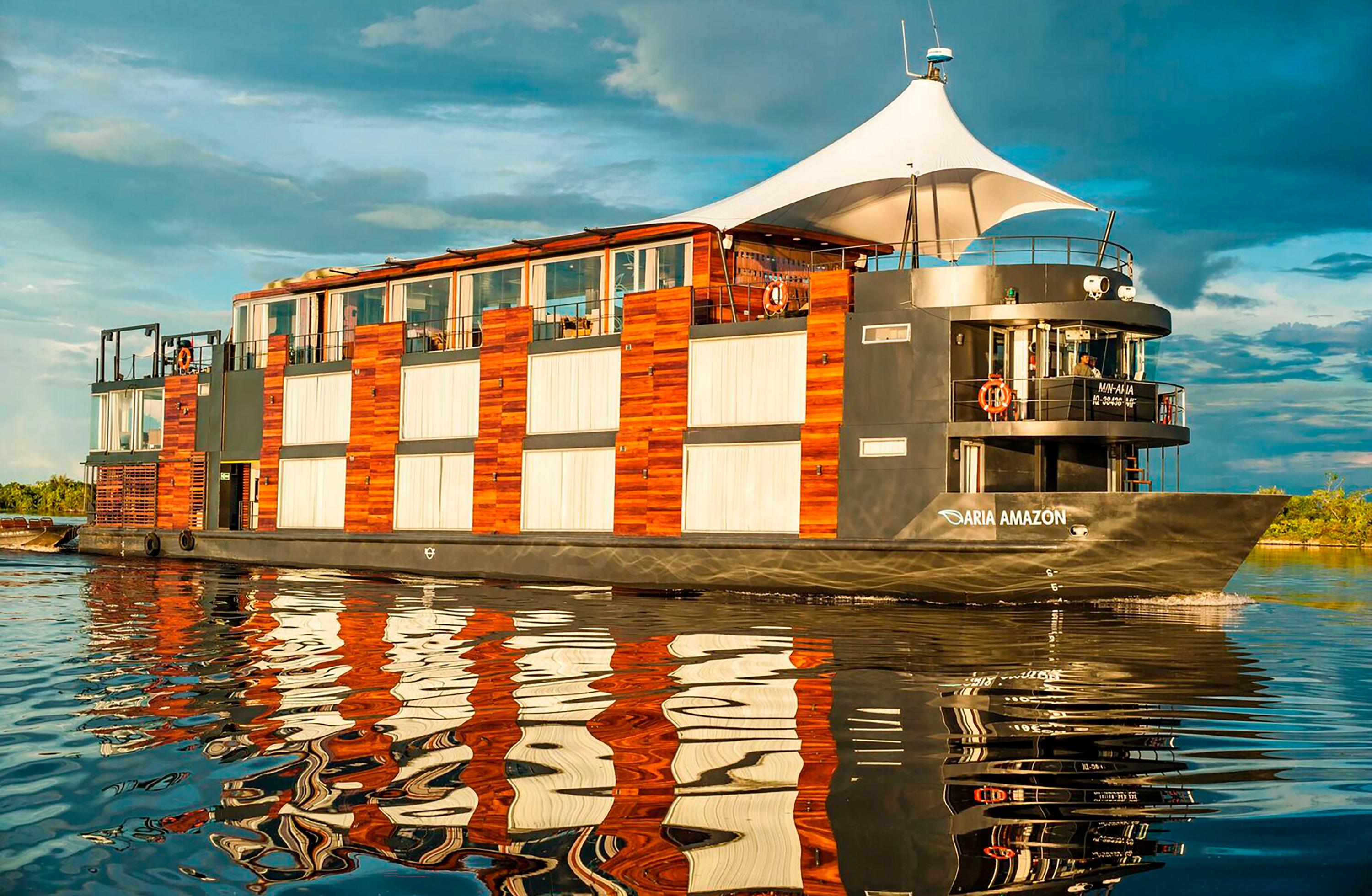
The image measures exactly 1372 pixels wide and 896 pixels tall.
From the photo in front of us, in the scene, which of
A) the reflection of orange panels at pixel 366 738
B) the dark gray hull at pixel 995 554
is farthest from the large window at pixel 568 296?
the reflection of orange panels at pixel 366 738

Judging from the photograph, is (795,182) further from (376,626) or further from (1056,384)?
(376,626)

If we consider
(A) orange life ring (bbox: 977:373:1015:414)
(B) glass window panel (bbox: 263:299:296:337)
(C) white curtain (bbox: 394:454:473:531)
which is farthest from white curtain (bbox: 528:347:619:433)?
(B) glass window panel (bbox: 263:299:296:337)

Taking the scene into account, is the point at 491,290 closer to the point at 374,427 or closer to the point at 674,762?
the point at 374,427

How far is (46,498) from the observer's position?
9888cm

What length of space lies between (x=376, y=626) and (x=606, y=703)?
681 cm

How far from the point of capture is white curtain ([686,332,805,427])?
72.7 ft

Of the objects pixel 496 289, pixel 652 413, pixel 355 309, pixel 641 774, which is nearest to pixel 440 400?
pixel 496 289

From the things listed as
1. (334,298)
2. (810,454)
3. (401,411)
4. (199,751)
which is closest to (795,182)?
(810,454)

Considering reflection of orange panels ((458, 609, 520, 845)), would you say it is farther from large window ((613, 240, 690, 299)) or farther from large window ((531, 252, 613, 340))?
large window ((531, 252, 613, 340))

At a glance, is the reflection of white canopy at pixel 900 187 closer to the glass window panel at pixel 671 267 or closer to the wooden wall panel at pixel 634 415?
the glass window panel at pixel 671 267

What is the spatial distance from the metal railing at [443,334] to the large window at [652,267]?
14.8ft

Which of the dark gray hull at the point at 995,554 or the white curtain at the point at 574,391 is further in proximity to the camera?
the white curtain at the point at 574,391

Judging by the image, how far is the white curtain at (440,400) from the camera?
90.6 ft

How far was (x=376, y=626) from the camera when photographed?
1555cm
